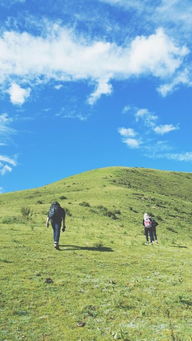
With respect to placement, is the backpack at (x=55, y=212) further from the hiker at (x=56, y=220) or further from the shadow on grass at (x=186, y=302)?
the shadow on grass at (x=186, y=302)

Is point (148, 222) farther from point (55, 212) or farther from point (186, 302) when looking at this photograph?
point (186, 302)

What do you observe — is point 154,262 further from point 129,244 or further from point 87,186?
point 87,186

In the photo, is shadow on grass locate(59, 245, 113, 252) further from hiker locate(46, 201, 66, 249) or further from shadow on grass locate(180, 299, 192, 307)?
shadow on grass locate(180, 299, 192, 307)

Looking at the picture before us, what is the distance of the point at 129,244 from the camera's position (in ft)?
94.2

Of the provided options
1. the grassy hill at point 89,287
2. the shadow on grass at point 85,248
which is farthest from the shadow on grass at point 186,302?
the shadow on grass at point 85,248

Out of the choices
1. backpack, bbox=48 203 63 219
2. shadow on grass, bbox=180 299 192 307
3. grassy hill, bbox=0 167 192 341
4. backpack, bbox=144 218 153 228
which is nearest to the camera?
grassy hill, bbox=0 167 192 341

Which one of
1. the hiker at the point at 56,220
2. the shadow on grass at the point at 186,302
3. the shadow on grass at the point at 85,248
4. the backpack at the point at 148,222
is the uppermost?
the backpack at the point at 148,222

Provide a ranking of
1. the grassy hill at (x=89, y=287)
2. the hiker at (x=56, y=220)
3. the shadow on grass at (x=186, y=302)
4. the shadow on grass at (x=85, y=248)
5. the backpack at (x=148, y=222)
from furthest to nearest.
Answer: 1. the backpack at (x=148, y=222)
2. the shadow on grass at (x=85, y=248)
3. the hiker at (x=56, y=220)
4. the shadow on grass at (x=186, y=302)
5. the grassy hill at (x=89, y=287)

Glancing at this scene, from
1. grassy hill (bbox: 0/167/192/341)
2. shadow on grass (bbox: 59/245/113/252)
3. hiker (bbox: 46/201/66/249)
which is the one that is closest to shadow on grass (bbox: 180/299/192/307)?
grassy hill (bbox: 0/167/192/341)

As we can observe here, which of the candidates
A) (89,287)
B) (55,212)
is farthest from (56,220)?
(89,287)

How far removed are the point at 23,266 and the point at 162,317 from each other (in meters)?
8.11

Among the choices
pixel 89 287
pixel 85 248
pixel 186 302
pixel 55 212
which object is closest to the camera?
pixel 186 302

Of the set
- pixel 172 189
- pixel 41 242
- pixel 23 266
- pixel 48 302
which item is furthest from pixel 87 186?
pixel 48 302

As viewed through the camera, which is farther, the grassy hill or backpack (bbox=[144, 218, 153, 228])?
backpack (bbox=[144, 218, 153, 228])
